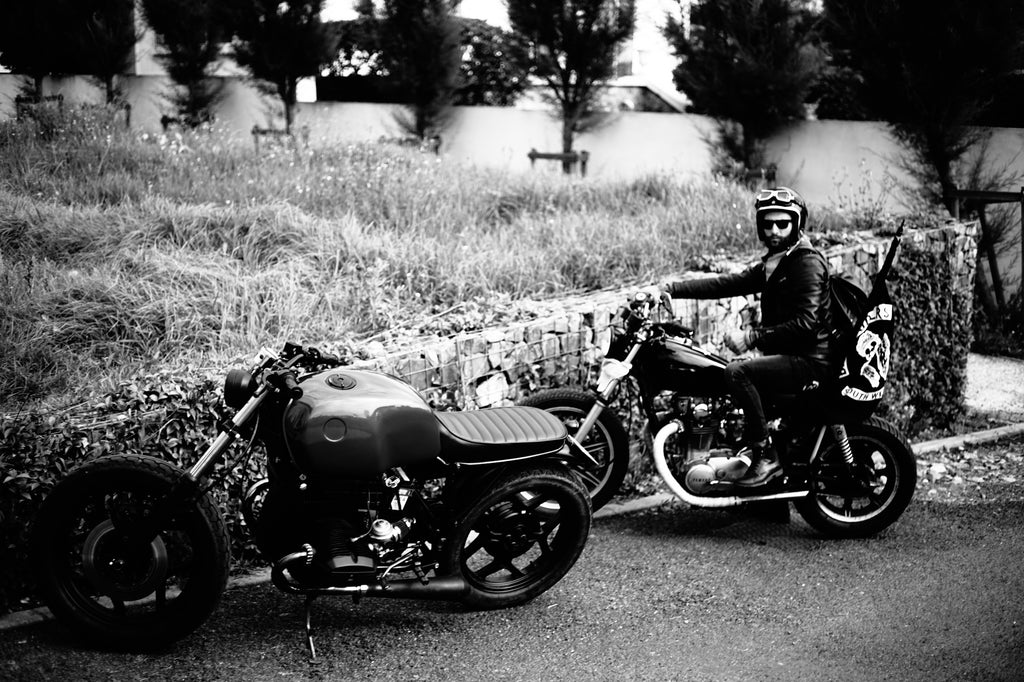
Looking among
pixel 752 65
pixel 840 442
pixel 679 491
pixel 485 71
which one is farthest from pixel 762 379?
pixel 485 71

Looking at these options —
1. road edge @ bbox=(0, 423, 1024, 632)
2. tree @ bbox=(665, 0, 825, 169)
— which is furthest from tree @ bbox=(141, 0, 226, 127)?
road edge @ bbox=(0, 423, 1024, 632)

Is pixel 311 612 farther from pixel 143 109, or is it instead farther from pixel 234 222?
pixel 143 109

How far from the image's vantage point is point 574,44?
57.9ft

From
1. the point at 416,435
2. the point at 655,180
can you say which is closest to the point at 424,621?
the point at 416,435

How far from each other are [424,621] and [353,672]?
1.76 feet

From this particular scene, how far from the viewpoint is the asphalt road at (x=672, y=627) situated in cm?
447

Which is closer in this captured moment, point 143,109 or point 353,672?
point 353,672

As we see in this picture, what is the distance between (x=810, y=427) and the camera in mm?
6023

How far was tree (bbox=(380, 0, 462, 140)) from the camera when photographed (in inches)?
730

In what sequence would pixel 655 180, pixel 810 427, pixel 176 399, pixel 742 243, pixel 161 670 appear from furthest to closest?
pixel 655 180 → pixel 742 243 → pixel 810 427 → pixel 176 399 → pixel 161 670

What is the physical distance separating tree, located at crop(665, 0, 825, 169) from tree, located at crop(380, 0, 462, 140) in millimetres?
4401

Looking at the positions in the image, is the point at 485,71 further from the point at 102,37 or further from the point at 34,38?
the point at 34,38

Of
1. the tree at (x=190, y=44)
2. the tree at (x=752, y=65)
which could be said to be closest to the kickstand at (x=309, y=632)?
the tree at (x=752, y=65)

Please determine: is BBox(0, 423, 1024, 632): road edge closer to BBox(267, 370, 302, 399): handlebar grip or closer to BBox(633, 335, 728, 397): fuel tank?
BBox(633, 335, 728, 397): fuel tank
